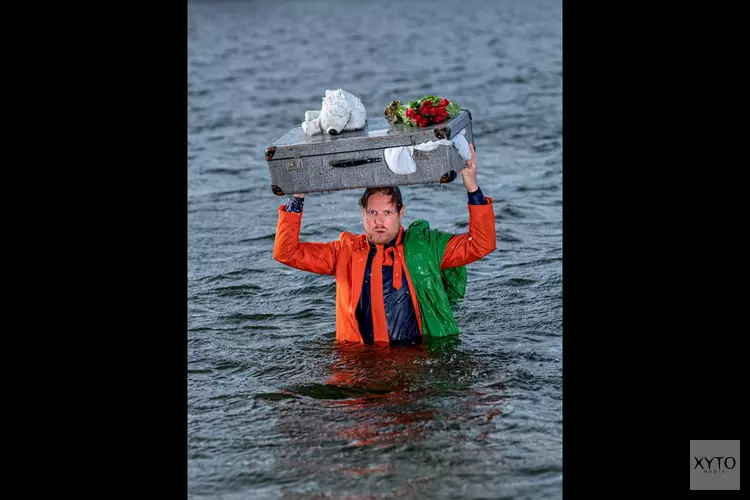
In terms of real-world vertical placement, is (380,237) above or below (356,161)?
below

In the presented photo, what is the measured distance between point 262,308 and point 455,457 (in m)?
3.64

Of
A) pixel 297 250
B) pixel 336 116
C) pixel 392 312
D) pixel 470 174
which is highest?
pixel 336 116

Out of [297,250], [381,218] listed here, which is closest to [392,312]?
[381,218]

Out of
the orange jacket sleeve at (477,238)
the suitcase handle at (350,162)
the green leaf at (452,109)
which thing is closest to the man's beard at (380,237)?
the orange jacket sleeve at (477,238)

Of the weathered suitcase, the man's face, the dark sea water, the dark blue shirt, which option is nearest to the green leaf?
the weathered suitcase

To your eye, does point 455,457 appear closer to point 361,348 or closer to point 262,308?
point 361,348

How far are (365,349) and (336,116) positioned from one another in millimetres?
1595

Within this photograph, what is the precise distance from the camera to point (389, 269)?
25.3 feet

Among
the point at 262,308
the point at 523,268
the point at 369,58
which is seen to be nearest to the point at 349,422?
the point at 262,308

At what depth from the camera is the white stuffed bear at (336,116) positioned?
7305 millimetres

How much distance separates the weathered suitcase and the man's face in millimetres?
379

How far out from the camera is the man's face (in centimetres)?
753

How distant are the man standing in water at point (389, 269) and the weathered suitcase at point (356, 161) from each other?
408 millimetres

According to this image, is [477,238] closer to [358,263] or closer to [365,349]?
[358,263]
